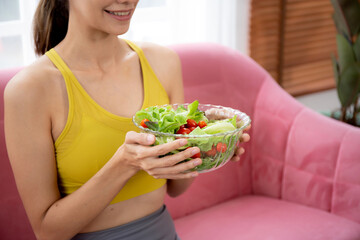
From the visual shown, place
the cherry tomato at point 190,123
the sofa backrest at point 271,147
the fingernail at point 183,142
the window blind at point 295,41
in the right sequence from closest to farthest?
the fingernail at point 183,142 → the cherry tomato at point 190,123 → the sofa backrest at point 271,147 → the window blind at point 295,41

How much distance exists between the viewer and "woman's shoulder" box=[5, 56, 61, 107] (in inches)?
43.7

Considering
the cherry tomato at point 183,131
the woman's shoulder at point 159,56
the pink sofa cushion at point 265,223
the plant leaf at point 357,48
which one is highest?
the woman's shoulder at point 159,56

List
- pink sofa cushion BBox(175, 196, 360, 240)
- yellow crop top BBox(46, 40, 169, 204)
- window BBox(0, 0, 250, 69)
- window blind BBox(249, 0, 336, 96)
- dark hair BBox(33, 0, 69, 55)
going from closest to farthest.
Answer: yellow crop top BBox(46, 40, 169, 204)
dark hair BBox(33, 0, 69, 55)
pink sofa cushion BBox(175, 196, 360, 240)
window BBox(0, 0, 250, 69)
window blind BBox(249, 0, 336, 96)

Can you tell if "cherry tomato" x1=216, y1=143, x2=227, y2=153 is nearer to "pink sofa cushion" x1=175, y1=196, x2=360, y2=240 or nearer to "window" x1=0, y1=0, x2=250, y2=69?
"pink sofa cushion" x1=175, y1=196, x2=360, y2=240

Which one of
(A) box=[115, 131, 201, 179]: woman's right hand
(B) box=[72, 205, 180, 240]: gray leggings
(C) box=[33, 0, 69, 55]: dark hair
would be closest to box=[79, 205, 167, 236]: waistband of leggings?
(B) box=[72, 205, 180, 240]: gray leggings

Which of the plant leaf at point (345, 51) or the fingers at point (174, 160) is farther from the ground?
the fingers at point (174, 160)

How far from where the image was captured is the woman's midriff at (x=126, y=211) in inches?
48.7

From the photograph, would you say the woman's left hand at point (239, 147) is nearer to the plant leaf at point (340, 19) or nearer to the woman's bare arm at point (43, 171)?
the woman's bare arm at point (43, 171)

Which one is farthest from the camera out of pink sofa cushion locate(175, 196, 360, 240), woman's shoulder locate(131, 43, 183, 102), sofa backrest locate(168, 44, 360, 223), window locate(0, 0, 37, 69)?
window locate(0, 0, 37, 69)

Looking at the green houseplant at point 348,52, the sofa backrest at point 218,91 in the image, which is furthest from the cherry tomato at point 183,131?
the green houseplant at point 348,52

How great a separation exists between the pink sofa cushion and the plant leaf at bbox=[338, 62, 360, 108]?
37.8 inches

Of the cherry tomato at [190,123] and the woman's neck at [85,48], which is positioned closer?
the cherry tomato at [190,123]

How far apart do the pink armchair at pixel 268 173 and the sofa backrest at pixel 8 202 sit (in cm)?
58

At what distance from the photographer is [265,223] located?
1.76m
